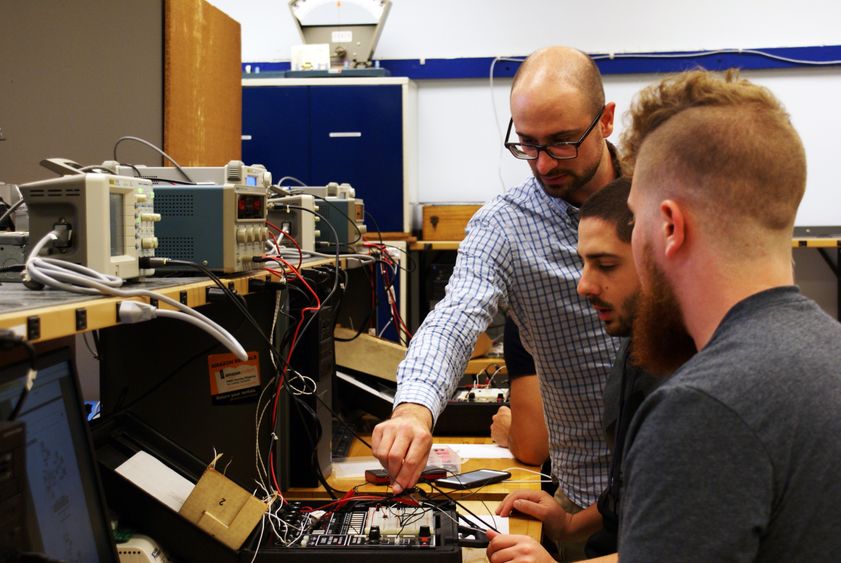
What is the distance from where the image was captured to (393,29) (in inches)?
235

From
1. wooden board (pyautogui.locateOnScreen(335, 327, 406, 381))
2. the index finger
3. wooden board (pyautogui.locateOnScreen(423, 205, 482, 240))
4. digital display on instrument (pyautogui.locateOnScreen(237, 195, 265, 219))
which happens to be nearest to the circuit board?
the index finger

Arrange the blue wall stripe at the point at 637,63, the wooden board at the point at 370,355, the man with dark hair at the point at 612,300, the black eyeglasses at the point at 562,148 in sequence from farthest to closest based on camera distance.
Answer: the blue wall stripe at the point at 637,63 → the wooden board at the point at 370,355 → the black eyeglasses at the point at 562,148 → the man with dark hair at the point at 612,300

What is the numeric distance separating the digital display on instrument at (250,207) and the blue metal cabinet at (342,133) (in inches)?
135

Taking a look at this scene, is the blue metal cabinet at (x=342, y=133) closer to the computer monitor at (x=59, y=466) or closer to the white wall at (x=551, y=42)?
the white wall at (x=551, y=42)

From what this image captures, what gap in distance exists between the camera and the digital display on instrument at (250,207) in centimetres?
170

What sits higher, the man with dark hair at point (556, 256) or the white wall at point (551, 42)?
the white wall at point (551, 42)

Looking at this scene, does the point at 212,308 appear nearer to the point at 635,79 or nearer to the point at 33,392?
the point at 33,392

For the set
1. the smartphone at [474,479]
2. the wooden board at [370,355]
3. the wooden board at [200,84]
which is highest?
the wooden board at [200,84]

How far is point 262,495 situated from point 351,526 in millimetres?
294

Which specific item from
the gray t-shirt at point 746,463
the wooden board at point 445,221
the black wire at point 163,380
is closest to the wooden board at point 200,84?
the black wire at point 163,380

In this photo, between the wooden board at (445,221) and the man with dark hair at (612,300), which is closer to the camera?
the man with dark hair at (612,300)

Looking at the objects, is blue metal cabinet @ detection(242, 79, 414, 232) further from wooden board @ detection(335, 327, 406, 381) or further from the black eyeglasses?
the black eyeglasses

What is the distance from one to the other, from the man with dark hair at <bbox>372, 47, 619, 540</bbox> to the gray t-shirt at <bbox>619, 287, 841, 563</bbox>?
964 mm

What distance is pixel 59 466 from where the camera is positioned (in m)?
1.15
